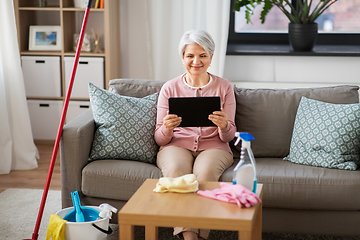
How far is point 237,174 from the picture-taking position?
1.53 m

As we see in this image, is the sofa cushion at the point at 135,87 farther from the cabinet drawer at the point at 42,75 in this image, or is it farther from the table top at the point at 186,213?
the cabinet drawer at the point at 42,75

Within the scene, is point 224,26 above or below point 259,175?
above

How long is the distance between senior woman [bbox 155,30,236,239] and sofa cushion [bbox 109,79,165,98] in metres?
0.19

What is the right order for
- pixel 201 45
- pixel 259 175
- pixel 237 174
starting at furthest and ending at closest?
pixel 201 45, pixel 259 175, pixel 237 174

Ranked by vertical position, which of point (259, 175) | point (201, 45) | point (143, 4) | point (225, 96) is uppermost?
point (143, 4)

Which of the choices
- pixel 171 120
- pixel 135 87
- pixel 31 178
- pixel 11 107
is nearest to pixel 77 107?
pixel 11 107

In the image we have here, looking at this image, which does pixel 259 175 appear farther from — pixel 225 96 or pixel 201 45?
pixel 201 45

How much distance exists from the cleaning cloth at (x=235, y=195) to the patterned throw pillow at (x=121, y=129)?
28.0 inches

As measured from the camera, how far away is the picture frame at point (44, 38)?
3662 millimetres

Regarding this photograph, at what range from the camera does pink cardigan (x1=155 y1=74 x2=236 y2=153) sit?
2.17 meters

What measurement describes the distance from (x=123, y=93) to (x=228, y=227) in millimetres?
1291

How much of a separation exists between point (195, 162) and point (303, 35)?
5.74 feet

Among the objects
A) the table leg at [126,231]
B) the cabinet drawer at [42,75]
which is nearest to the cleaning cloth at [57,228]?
the table leg at [126,231]

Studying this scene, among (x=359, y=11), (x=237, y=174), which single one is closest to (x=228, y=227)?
(x=237, y=174)
